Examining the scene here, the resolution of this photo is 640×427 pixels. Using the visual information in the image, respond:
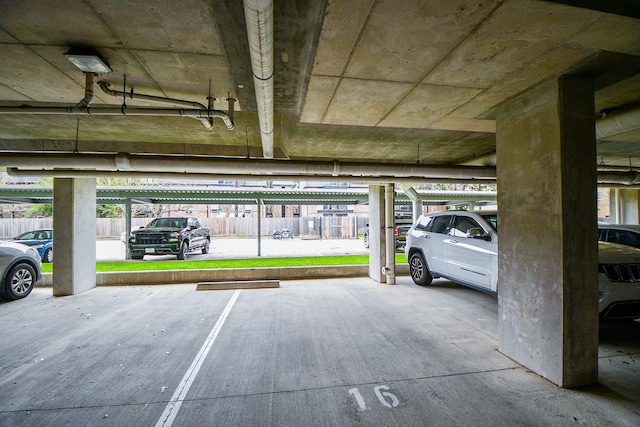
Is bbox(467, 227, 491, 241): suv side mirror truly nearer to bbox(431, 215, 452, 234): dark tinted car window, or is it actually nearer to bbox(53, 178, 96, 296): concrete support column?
bbox(431, 215, 452, 234): dark tinted car window

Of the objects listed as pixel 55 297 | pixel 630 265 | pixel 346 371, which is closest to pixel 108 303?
pixel 55 297

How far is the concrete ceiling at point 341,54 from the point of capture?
2037mm

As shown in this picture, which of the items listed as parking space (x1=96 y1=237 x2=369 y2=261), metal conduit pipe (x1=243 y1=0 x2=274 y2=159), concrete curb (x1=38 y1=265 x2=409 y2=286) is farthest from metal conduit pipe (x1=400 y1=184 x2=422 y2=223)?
metal conduit pipe (x1=243 y1=0 x2=274 y2=159)

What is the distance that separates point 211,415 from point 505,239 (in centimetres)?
382

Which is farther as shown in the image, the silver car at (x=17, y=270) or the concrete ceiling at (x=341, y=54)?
the silver car at (x=17, y=270)

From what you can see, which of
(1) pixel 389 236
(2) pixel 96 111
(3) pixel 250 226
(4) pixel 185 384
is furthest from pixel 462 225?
(3) pixel 250 226

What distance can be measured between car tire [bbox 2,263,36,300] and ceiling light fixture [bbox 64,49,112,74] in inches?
245

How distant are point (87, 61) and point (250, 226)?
23287mm

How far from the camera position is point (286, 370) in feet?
10.6

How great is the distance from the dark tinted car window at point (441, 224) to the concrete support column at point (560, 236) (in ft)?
11.7

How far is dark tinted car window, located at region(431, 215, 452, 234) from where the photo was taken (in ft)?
22.4

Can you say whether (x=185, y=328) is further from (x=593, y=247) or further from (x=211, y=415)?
(x=593, y=247)

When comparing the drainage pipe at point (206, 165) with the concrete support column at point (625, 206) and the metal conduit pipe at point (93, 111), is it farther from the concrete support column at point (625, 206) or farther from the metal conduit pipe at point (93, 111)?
the concrete support column at point (625, 206)

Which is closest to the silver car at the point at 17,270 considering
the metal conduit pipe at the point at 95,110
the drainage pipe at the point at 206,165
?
the drainage pipe at the point at 206,165
